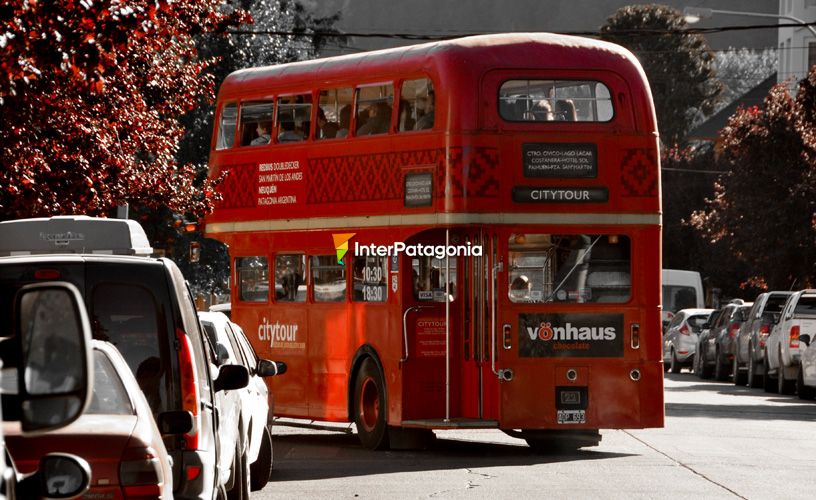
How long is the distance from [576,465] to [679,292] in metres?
41.3

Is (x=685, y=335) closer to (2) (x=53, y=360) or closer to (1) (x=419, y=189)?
(1) (x=419, y=189)

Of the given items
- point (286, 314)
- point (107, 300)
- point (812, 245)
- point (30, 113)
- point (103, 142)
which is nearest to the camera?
point (107, 300)

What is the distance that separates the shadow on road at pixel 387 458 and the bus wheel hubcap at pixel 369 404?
31cm

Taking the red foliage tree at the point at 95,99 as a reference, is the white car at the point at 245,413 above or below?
below

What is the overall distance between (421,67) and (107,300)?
9.34m

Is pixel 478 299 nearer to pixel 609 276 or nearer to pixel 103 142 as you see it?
pixel 609 276

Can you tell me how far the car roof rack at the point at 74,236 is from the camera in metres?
13.2

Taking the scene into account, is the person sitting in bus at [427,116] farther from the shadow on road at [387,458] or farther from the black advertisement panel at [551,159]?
the shadow on road at [387,458]

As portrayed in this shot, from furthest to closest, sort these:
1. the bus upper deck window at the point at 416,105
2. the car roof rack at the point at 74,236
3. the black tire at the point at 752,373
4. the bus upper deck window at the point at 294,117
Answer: the black tire at the point at 752,373 < the bus upper deck window at the point at 294,117 < the bus upper deck window at the point at 416,105 < the car roof rack at the point at 74,236

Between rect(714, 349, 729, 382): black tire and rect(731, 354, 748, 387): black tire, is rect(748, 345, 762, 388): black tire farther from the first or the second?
rect(714, 349, 729, 382): black tire

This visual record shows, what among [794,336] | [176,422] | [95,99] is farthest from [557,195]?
[794,336]

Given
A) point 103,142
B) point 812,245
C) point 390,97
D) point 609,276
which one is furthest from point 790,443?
point 812,245

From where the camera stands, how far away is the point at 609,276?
61.3 feet

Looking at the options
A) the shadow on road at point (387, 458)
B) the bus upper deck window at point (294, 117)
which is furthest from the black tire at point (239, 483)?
the bus upper deck window at point (294, 117)
